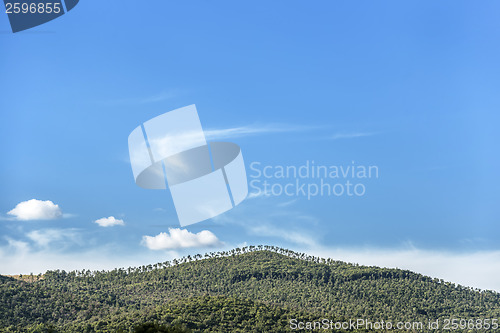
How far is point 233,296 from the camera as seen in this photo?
327 ft

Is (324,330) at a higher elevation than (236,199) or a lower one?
lower

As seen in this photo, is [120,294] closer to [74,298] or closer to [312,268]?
[74,298]

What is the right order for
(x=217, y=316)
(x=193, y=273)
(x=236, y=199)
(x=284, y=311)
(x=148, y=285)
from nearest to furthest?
(x=236, y=199) → (x=217, y=316) → (x=284, y=311) → (x=148, y=285) → (x=193, y=273)

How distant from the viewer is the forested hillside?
249 feet

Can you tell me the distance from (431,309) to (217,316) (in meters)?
54.8

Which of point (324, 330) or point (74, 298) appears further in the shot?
point (74, 298)

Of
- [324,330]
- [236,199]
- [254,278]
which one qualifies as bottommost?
[324,330]

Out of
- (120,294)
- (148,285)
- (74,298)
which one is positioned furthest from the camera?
(148,285)

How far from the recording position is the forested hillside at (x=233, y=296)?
75875mm

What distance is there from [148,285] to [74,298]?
20.4 metres

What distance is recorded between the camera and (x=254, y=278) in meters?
121

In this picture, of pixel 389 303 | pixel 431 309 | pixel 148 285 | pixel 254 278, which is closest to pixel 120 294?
pixel 148 285

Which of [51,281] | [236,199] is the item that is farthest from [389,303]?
[236,199]

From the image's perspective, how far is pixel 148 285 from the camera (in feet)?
357
